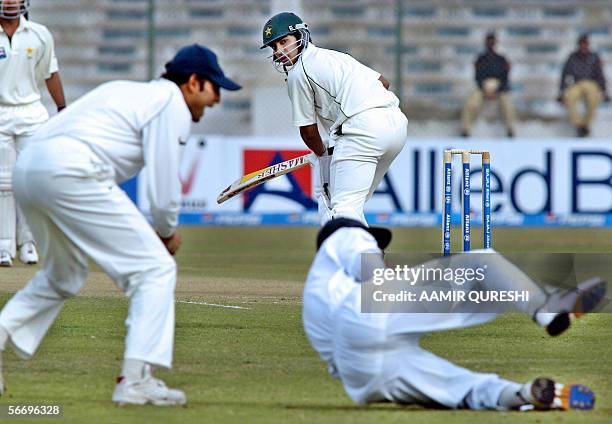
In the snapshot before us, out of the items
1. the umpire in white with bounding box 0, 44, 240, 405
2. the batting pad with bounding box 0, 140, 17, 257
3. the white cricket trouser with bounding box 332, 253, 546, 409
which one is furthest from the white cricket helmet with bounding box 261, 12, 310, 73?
the white cricket trouser with bounding box 332, 253, 546, 409

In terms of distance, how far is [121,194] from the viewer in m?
5.18

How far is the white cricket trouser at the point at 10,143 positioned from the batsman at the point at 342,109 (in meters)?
2.75

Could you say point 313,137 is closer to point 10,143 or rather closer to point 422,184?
point 10,143

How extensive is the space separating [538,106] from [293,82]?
9133 mm

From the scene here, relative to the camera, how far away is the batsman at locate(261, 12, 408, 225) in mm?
8148

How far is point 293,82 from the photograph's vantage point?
323 inches

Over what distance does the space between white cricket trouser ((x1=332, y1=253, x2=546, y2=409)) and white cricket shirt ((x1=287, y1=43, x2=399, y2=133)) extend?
3.19 m

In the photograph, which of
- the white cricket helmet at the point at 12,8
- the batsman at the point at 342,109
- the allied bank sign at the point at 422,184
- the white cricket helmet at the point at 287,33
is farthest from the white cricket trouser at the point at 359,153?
the allied bank sign at the point at 422,184

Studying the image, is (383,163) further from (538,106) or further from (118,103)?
(538,106)

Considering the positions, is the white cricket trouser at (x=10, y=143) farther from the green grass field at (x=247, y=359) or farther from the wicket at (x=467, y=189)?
the wicket at (x=467, y=189)

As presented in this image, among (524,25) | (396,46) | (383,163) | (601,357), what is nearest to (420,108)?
(396,46)

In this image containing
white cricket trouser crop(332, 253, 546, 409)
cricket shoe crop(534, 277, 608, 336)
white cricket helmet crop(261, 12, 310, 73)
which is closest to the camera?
cricket shoe crop(534, 277, 608, 336)

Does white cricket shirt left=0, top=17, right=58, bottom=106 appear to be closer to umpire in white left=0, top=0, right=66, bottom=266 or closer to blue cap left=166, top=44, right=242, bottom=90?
umpire in white left=0, top=0, right=66, bottom=266

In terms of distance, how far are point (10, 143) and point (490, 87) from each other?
26.0 feet
